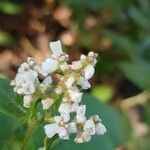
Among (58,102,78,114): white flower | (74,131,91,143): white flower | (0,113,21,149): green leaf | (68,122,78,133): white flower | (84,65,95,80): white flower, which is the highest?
(84,65,95,80): white flower

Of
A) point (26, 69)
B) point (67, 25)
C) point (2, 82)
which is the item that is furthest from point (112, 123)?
point (67, 25)

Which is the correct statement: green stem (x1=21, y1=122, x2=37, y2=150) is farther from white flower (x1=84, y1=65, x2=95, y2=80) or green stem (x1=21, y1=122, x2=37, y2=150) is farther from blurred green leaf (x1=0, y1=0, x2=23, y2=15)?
blurred green leaf (x1=0, y1=0, x2=23, y2=15)

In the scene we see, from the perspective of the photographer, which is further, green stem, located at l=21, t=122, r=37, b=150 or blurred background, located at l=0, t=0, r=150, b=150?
blurred background, located at l=0, t=0, r=150, b=150

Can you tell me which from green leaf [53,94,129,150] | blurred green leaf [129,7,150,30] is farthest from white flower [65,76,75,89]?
blurred green leaf [129,7,150,30]

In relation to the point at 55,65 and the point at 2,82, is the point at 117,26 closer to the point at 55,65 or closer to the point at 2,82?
the point at 2,82

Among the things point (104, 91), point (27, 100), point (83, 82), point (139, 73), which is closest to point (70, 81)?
point (83, 82)

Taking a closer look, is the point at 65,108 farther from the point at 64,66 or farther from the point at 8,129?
the point at 8,129
